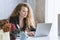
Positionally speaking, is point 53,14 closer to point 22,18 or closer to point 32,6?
point 32,6

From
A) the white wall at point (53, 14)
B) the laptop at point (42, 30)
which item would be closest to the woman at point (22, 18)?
the laptop at point (42, 30)

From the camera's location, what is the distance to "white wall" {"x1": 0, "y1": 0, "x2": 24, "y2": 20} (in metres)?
2.21

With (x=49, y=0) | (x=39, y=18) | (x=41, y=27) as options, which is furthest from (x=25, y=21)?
(x=49, y=0)

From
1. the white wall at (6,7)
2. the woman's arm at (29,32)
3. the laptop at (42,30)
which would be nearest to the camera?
the laptop at (42,30)

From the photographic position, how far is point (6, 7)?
2.25 m

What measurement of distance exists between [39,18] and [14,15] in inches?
23.0

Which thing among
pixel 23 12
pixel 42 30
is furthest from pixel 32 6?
pixel 42 30

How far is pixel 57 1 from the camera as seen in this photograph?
2.67 metres

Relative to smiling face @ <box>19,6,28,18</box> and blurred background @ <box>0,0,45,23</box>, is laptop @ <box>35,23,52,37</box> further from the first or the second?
blurred background @ <box>0,0,45,23</box>

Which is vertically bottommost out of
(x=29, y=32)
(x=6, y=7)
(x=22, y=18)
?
(x=29, y=32)

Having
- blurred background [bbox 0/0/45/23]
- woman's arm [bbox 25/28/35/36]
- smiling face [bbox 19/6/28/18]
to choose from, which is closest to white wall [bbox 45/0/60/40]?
blurred background [bbox 0/0/45/23]

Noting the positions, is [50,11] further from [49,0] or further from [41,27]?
[41,27]

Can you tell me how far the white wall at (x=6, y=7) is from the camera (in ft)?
7.25

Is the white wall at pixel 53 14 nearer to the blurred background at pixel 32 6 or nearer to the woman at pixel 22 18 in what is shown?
the blurred background at pixel 32 6
